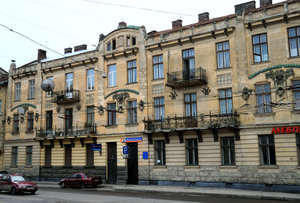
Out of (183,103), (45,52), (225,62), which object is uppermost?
(45,52)

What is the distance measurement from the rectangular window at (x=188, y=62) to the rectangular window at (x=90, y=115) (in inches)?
434

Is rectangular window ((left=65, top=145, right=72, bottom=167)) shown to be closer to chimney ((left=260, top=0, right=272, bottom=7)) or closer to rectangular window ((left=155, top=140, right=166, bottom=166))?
rectangular window ((left=155, top=140, right=166, bottom=166))

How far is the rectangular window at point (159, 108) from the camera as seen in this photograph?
2895 centimetres

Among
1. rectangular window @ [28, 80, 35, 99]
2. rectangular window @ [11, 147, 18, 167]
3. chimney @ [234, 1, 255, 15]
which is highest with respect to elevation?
chimney @ [234, 1, 255, 15]

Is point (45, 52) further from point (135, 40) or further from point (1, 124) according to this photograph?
point (135, 40)

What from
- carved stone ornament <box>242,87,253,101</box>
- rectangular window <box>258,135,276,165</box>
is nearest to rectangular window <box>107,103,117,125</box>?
carved stone ornament <box>242,87,253,101</box>

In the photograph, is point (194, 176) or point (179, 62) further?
point (179, 62)

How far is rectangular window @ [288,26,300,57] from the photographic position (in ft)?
77.0

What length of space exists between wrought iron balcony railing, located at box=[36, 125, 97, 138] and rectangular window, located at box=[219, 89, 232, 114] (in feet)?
42.9

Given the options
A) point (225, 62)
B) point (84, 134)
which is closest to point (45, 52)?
point (84, 134)

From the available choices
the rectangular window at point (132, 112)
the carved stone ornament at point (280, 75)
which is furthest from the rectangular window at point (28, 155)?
the carved stone ornament at point (280, 75)

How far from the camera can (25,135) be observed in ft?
124

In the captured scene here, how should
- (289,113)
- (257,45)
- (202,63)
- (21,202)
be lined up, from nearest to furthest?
1. (21,202)
2. (289,113)
3. (257,45)
4. (202,63)

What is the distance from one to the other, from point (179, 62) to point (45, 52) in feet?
74.8
